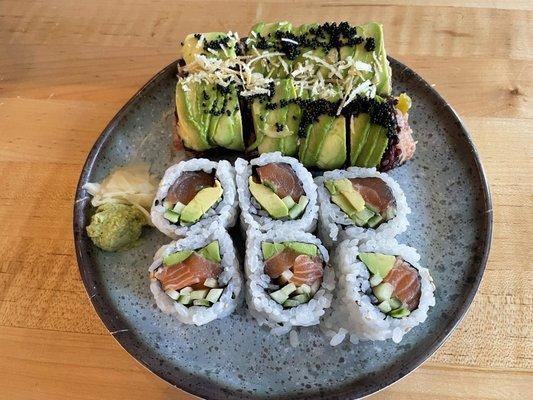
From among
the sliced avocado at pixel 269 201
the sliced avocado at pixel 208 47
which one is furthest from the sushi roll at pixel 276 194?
the sliced avocado at pixel 208 47

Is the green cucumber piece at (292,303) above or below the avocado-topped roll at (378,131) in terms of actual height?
below

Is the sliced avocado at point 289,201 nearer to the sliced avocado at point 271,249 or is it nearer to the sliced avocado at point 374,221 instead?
the sliced avocado at point 271,249

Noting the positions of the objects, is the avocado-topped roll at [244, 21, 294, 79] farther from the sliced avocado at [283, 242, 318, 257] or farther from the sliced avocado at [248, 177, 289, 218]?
the sliced avocado at [283, 242, 318, 257]

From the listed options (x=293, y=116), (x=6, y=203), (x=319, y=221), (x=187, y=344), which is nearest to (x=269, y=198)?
(x=319, y=221)

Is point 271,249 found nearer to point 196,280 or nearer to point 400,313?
point 196,280

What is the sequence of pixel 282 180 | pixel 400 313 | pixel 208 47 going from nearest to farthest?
pixel 400 313, pixel 282 180, pixel 208 47

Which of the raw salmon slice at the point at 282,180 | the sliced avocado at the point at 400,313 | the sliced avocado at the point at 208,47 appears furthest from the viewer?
the sliced avocado at the point at 208,47

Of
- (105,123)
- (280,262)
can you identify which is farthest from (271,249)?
(105,123)
